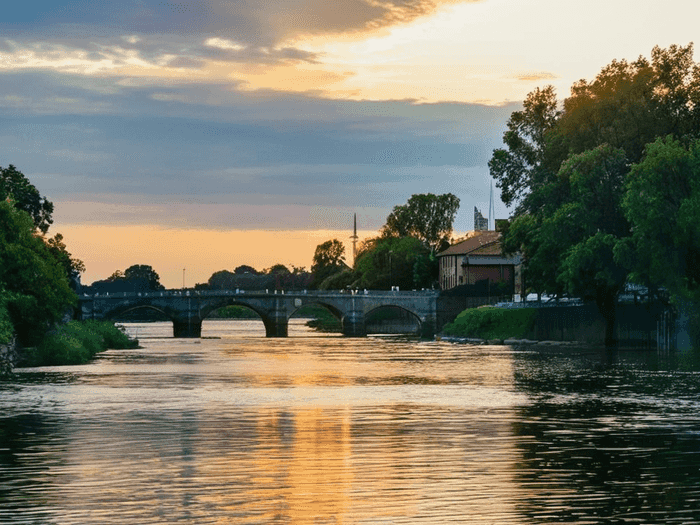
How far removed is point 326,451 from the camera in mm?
30047

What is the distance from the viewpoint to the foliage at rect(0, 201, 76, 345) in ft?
238

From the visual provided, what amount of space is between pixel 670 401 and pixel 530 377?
1678 centimetres

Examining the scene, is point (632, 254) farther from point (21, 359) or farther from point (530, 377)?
point (21, 359)

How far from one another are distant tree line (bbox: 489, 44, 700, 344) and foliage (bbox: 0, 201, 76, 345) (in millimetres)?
35936

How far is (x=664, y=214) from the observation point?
8231cm

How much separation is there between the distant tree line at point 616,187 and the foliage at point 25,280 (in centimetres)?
3594

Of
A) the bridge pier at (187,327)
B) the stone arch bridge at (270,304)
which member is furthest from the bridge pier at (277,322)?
the bridge pier at (187,327)

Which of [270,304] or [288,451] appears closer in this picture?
[288,451]

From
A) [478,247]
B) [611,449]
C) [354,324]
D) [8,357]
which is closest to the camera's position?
[611,449]

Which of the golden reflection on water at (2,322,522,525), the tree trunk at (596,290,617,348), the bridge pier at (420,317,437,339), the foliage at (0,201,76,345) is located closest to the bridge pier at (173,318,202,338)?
the bridge pier at (420,317,437,339)

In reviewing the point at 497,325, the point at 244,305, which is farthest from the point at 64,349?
the point at 244,305

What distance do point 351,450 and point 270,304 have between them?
144 m

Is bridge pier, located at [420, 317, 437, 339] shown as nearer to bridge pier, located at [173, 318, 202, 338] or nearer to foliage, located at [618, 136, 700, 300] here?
bridge pier, located at [173, 318, 202, 338]

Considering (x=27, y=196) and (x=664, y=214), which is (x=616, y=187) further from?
(x=27, y=196)
